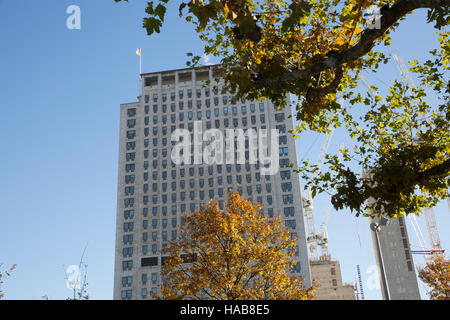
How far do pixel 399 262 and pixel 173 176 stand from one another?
84332 mm

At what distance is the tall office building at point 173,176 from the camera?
343 ft

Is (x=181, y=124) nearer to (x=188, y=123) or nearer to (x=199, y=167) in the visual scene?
(x=188, y=123)

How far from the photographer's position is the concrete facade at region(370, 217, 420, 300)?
5556 inches

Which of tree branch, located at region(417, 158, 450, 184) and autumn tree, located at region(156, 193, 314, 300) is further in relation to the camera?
autumn tree, located at region(156, 193, 314, 300)

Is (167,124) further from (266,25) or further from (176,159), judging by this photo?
(266,25)

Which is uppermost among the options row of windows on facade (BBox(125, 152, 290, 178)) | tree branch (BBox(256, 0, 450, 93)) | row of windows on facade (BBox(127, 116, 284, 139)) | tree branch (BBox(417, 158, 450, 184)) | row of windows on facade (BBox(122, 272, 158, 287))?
row of windows on facade (BBox(127, 116, 284, 139))

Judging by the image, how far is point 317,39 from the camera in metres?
11.1

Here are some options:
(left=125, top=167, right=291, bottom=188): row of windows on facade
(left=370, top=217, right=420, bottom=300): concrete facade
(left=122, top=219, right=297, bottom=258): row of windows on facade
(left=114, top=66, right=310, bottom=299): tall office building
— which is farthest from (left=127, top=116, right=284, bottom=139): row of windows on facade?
(left=370, top=217, right=420, bottom=300): concrete facade

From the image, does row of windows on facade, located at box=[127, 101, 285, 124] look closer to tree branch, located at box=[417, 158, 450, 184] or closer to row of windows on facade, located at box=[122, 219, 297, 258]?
row of windows on facade, located at box=[122, 219, 297, 258]

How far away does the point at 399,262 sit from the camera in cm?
14512

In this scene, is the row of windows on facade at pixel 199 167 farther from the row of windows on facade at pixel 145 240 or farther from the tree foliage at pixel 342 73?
the tree foliage at pixel 342 73

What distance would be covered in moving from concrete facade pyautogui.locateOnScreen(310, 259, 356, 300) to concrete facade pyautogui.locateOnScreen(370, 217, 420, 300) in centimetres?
4165
